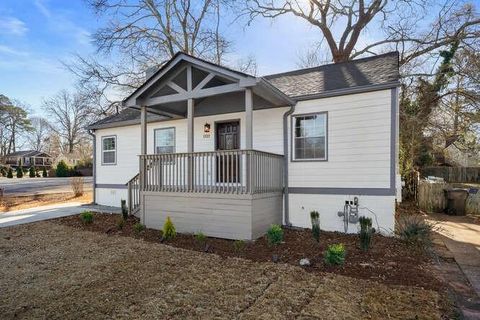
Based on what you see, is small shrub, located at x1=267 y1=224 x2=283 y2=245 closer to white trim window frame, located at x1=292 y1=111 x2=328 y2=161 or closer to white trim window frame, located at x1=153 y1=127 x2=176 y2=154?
white trim window frame, located at x1=292 y1=111 x2=328 y2=161

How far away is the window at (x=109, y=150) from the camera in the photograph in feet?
40.4

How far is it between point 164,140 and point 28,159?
5789cm

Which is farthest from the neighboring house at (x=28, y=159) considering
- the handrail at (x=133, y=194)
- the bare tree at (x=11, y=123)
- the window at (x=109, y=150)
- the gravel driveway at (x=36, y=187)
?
the handrail at (x=133, y=194)

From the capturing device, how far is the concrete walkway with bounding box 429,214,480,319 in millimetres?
4074

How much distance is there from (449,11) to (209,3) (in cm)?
1408

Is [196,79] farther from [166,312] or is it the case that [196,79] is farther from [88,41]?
[88,41]

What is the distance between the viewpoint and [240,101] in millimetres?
8938

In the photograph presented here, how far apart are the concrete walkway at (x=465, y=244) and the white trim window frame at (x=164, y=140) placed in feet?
27.5

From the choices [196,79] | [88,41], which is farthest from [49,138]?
[196,79]

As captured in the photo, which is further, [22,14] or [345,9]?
[345,9]

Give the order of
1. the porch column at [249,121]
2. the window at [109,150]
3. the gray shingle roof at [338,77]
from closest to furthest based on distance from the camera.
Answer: the porch column at [249,121] → the gray shingle roof at [338,77] → the window at [109,150]

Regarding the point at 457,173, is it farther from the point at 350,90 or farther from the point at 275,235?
the point at 275,235

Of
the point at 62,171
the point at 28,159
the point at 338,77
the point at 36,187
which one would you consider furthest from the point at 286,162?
the point at 28,159

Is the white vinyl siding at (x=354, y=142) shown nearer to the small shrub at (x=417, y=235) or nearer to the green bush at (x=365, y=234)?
the small shrub at (x=417, y=235)
